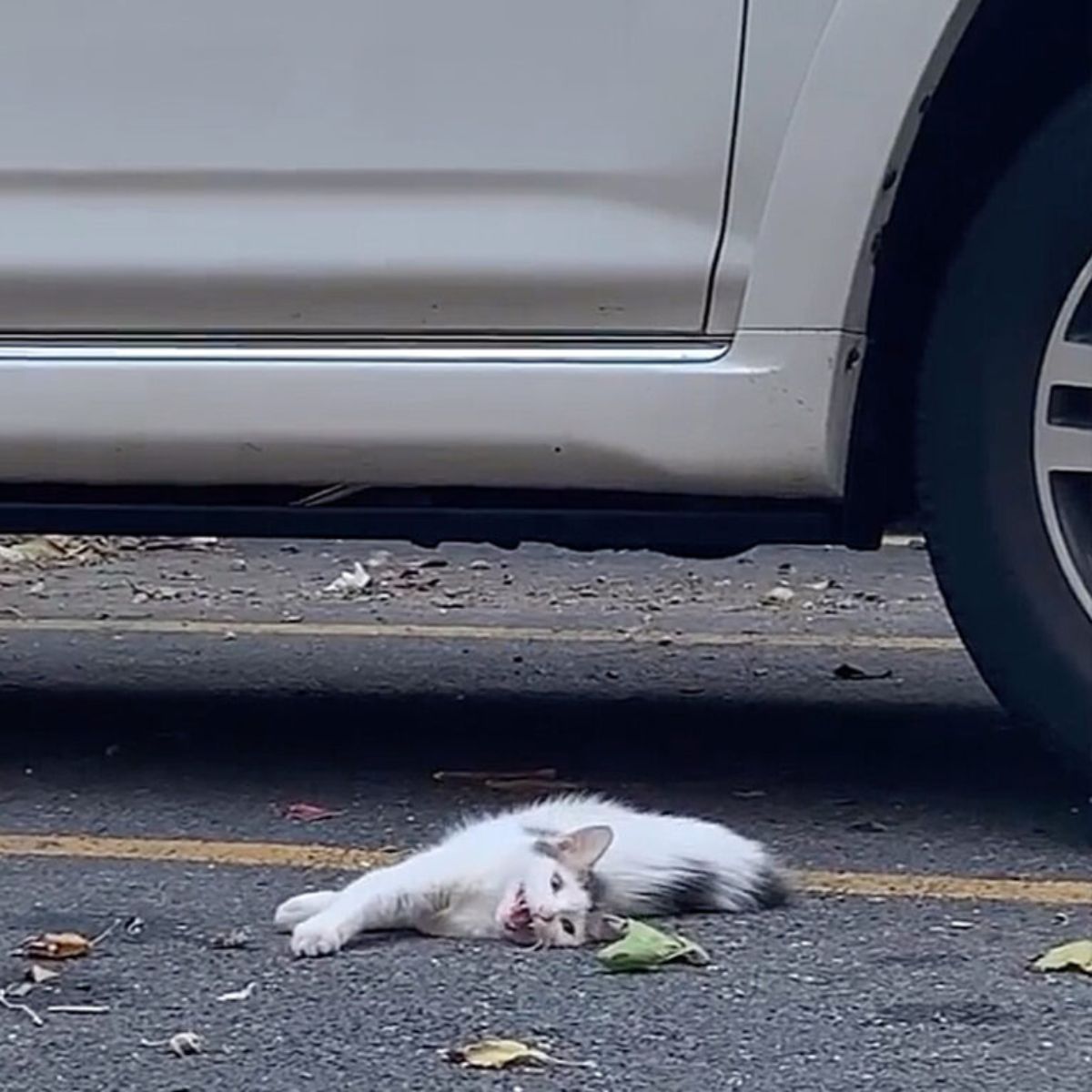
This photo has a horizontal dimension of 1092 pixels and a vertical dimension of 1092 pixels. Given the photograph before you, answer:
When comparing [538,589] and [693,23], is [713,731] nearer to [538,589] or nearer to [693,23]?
[693,23]

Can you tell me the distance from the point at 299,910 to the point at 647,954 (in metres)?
0.43

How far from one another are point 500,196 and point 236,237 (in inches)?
14.1

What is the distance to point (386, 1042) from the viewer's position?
264 cm

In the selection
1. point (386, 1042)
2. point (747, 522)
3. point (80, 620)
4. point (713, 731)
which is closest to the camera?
point (386, 1042)

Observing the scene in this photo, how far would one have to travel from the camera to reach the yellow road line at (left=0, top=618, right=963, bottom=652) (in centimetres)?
558

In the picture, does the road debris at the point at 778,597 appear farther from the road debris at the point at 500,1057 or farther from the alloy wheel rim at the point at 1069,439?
the road debris at the point at 500,1057

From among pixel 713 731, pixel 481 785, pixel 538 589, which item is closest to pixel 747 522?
pixel 481 785

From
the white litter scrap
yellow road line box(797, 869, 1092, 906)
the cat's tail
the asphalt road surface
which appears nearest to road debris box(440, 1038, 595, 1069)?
the asphalt road surface

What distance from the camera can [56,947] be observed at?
2951 mm

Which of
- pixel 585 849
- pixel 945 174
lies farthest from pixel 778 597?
pixel 585 849

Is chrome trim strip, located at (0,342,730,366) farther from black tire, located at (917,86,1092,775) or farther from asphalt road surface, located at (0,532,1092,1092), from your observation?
asphalt road surface, located at (0,532,1092,1092)

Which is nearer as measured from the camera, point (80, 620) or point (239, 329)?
point (239, 329)

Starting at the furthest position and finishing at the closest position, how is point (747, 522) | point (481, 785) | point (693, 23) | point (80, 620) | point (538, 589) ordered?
point (538, 589) → point (80, 620) → point (481, 785) → point (747, 522) → point (693, 23)

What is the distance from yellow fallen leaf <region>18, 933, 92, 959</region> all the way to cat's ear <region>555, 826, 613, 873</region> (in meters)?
0.56
